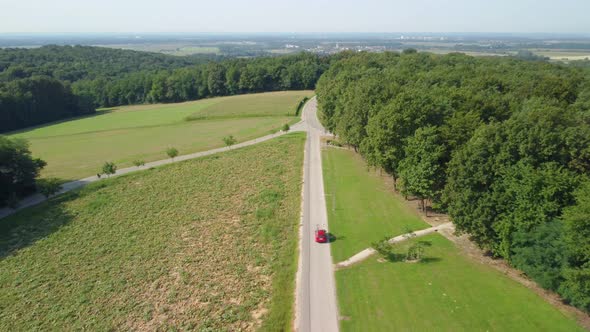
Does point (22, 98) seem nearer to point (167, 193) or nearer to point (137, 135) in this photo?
point (137, 135)

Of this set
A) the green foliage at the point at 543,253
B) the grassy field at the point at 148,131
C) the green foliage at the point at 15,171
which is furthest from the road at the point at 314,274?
the green foliage at the point at 15,171

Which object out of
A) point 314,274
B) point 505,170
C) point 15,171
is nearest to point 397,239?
point 314,274

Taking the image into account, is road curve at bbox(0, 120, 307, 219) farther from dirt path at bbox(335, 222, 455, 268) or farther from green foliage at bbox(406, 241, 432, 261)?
green foliage at bbox(406, 241, 432, 261)

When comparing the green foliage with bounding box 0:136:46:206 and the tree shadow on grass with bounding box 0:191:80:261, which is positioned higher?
the green foliage with bounding box 0:136:46:206

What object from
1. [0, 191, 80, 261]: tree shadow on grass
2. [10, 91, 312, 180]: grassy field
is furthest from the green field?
[10, 91, 312, 180]: grassy field

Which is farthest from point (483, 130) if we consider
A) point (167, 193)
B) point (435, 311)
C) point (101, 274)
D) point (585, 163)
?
point (167, 193)
